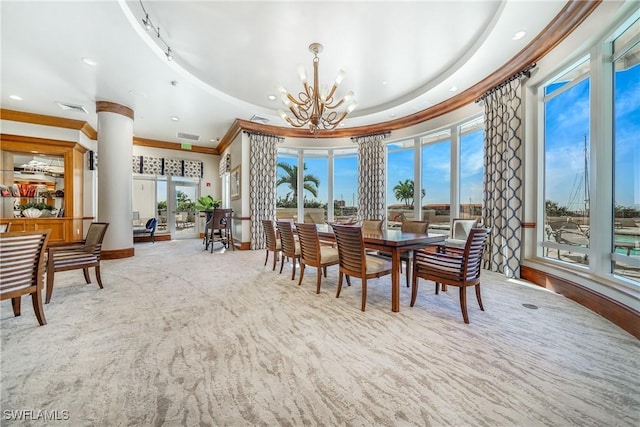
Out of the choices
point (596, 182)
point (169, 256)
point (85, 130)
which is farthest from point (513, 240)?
point (85, 130)

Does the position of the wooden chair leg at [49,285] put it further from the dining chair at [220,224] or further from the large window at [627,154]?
the large window at [627,154]

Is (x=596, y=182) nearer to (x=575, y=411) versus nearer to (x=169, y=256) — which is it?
(x=575, y=411)

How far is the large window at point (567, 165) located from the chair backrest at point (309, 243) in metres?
3.04

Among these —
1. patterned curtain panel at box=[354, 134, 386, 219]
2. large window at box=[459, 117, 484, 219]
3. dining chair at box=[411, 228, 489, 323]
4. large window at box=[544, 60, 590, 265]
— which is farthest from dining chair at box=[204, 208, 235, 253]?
large window at box=[544, 60, 590, 265]

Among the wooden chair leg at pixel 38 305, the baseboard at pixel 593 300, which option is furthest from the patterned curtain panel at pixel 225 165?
the baseboard at pixel 593 300

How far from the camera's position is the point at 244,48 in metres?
3.26

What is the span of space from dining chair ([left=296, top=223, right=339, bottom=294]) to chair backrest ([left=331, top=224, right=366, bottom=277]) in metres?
0.33

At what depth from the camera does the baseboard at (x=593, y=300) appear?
6.34 ft

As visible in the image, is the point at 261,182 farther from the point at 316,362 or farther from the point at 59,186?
the point at 316,362

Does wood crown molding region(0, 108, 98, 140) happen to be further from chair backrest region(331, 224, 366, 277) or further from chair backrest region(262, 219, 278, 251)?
chair backrest region(331, 224, 366, 277)

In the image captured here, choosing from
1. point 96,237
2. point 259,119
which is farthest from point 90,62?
point 259,119

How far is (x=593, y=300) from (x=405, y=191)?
3.91 m

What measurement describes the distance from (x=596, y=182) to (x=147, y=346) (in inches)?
171

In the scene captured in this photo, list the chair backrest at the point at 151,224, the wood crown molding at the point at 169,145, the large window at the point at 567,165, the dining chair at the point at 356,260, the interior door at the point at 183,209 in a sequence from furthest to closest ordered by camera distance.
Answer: the interior door at the point at 183,209
the wood crown molding at the point at 169,145
the chair backrest at the point at 151,224
the large window at the point at 567,165
the dining chair at the point at 356,260
